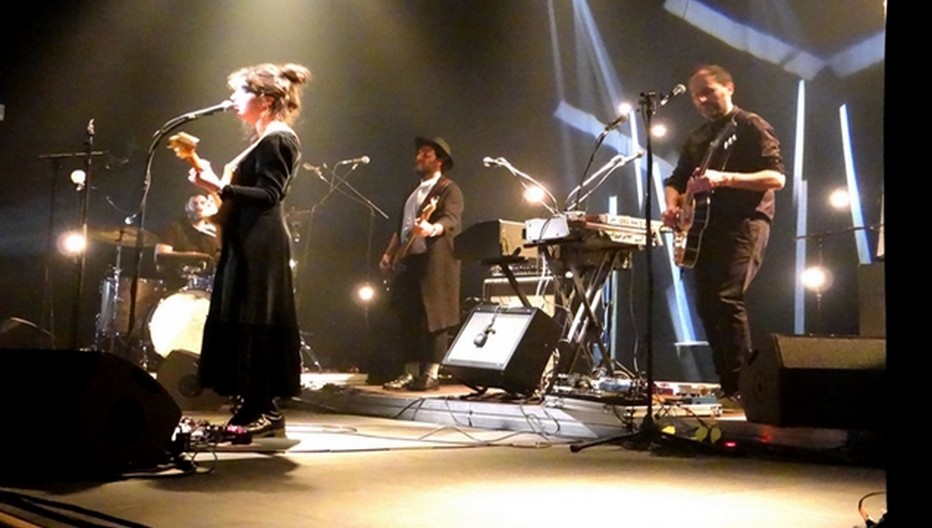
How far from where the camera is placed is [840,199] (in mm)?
6598

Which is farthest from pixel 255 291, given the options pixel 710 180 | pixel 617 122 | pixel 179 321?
pixel 179 321

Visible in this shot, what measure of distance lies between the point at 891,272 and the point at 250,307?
2.66m

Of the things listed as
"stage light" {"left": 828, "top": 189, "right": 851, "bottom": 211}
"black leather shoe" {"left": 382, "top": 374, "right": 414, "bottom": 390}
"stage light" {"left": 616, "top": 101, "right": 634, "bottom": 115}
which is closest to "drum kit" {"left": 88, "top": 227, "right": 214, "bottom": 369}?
"black leather shoe" {"left": 382, "top": 374, "right": 414, "bottom": 390}

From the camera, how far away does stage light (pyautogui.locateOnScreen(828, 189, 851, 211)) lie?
6.55 meters

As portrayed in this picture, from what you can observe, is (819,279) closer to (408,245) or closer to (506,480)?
(408,245)

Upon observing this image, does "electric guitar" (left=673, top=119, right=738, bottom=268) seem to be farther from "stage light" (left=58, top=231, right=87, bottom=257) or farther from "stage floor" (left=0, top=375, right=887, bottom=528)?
"stage light" (left=58, top=231, right=87, bottom=257)

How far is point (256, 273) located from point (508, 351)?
6.58ft

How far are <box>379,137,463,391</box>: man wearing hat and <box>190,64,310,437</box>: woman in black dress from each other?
7.32 ft

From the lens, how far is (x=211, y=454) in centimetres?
361

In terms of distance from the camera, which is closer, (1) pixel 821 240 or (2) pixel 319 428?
(2) pixel 319 428

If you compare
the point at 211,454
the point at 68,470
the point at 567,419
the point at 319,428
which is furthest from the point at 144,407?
the point at 567,419

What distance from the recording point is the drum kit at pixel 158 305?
22.3ft

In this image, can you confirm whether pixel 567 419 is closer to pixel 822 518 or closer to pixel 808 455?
pixel 808 455

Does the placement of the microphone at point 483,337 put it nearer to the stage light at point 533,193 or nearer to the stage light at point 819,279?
the stage light at point 533,193
